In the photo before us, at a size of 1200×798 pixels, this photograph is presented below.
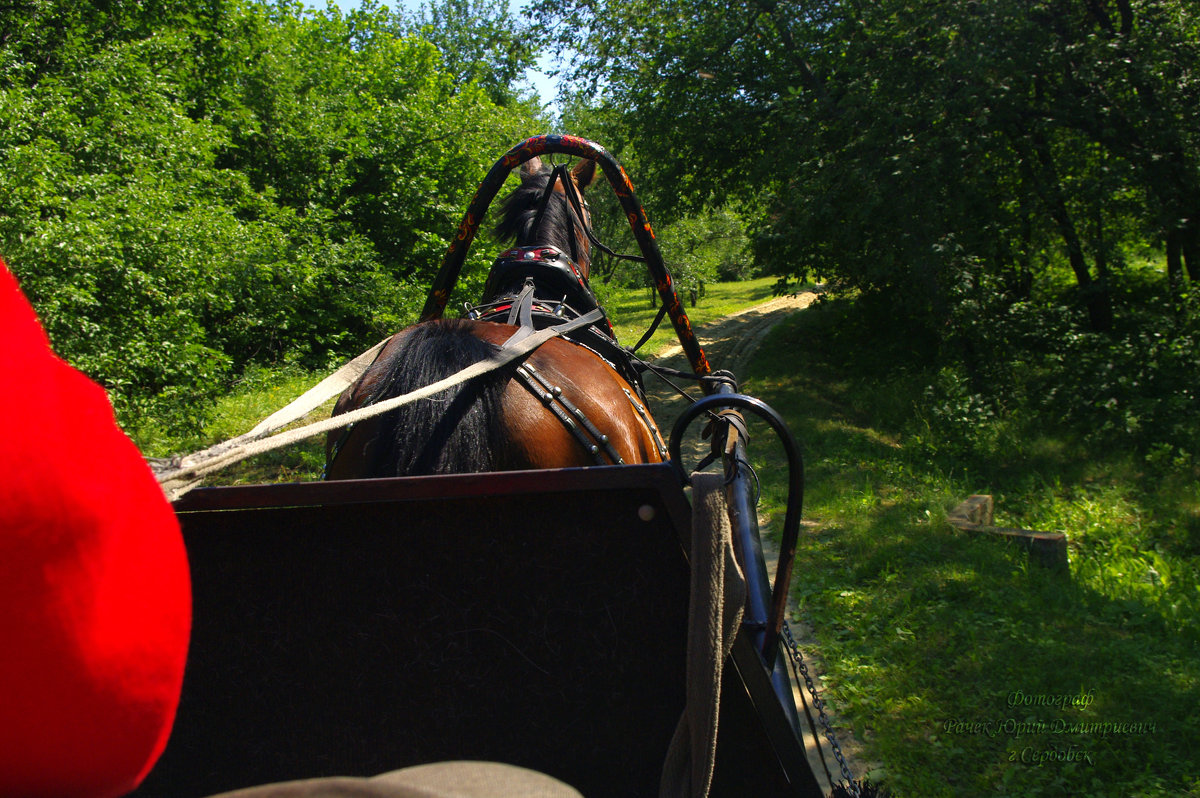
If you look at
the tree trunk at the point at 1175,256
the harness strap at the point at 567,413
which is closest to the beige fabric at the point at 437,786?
the harness strap at the point at 567,413

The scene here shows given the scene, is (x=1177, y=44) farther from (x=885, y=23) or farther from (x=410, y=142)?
(x=410, y=142)

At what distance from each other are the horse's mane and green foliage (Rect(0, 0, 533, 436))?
14.8 feet

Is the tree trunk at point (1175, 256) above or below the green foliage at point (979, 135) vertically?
below

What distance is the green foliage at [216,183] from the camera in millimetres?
6738

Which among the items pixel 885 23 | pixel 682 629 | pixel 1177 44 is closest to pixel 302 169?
pixel 885 23

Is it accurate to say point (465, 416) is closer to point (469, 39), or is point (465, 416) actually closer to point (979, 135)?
point (979, 135)

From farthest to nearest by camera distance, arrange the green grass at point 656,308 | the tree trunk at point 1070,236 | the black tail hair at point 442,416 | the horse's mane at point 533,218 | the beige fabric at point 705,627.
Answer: the green grass at point 656,308, the tree trunk at point 1070,236, the horse's mane at point 533,218, the black tail hair at point 442,416, the beige fabric at point 705,627

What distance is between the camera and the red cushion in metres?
0.48

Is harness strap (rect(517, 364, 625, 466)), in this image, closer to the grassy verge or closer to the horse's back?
the horse's back

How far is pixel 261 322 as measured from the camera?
9.92 meters

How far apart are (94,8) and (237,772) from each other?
14.0m

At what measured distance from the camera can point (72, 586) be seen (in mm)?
504

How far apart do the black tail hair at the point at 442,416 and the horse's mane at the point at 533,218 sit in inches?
72.0

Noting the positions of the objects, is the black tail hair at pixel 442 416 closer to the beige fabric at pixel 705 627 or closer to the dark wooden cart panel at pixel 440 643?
the dark wooden cart panel at pixel 440 643
